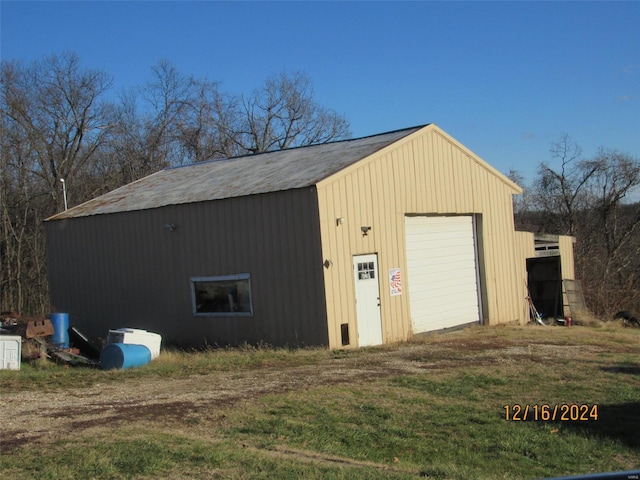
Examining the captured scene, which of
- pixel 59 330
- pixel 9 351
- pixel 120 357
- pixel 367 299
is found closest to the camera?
pixel 120 357

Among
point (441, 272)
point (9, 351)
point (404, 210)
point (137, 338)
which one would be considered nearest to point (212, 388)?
point (137, 338)

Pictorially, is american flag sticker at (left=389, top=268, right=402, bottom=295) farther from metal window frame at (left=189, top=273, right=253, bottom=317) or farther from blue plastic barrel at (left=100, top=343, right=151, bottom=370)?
blue plastic barrel at (left=100, top=343, right=151, bottom=370)

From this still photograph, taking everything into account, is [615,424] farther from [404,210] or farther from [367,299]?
[404,210]

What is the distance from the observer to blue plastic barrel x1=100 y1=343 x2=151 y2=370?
45.9ft

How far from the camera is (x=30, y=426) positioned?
852 centimetres

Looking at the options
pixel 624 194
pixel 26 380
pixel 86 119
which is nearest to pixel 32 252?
pixel 86 119

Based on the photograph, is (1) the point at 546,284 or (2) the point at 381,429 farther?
(1) the point at 546,284

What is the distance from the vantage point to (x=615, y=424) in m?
8.74

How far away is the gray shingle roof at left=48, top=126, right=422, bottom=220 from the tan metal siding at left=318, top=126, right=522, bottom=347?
510 millimetres

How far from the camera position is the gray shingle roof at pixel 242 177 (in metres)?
16.4

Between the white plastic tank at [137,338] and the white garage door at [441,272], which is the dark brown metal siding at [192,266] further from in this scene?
the white garage door at [441,272]

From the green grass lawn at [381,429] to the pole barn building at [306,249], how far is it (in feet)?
7.77

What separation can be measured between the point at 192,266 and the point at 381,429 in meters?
9.78

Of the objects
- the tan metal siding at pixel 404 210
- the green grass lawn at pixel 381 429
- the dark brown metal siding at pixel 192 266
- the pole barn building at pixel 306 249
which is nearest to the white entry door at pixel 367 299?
the pole barn building at pixel 306 249
